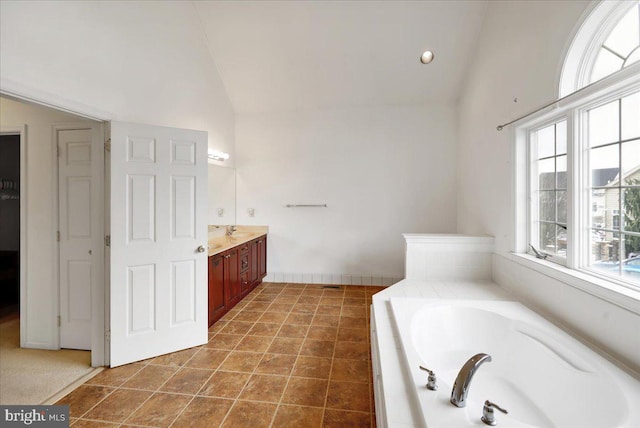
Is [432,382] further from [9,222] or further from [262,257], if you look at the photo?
[9,222]

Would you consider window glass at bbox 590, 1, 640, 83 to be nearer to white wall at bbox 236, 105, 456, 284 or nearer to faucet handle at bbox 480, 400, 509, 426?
faucet handle at bbox 480, 400, 509, 426

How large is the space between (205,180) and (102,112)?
2.83 ft

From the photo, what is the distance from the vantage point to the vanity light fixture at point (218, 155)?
3515 millimetres

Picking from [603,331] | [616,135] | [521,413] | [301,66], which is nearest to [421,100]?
[301,66]

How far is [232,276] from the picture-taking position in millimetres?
3246

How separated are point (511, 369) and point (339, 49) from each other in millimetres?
3497

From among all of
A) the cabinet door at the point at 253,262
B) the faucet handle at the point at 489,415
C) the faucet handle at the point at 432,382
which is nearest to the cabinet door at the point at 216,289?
the cabinet door at the point at 253,262

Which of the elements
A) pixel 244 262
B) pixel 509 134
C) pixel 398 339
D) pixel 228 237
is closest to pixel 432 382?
pixel 398 339

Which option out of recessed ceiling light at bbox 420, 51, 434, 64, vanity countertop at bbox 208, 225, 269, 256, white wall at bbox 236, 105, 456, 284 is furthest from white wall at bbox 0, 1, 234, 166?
recessed ceiling light at bbox 420, 51, 434, 64

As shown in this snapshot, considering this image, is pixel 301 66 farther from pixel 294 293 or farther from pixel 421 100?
pixel 294 293

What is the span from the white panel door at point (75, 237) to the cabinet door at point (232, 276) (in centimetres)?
117

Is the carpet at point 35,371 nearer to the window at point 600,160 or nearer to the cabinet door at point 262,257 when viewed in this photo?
the cabinet door at point 262,257

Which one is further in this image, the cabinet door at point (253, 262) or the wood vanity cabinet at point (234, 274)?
the cabinet door at point (253, 262)

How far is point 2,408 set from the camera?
1699 mm
